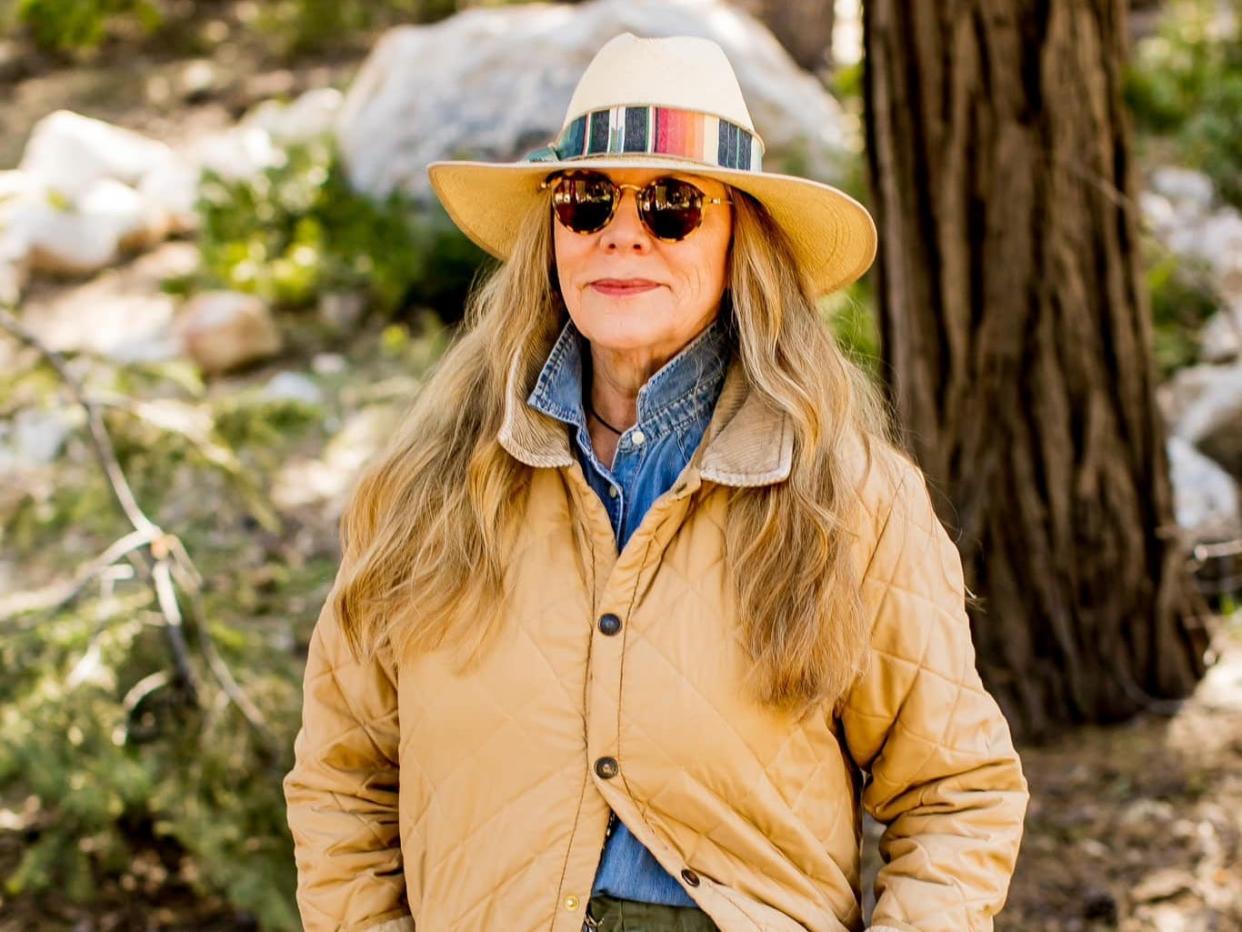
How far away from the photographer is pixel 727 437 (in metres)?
2.06

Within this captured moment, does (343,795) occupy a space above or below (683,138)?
below

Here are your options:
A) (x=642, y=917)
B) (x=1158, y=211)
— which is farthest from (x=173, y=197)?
(x=642, y=917)

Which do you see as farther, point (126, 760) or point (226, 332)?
point (226, 332)

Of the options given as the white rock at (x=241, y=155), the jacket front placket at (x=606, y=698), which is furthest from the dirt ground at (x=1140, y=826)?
the white rock at (x=241, y=155)

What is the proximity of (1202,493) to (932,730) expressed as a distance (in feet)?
12.8

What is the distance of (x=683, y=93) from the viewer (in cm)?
208

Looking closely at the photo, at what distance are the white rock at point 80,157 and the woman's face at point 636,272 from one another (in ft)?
27.8

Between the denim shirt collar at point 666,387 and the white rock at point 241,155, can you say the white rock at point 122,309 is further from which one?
the denim shirt collar at point 666,387

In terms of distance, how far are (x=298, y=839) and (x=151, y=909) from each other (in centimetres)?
195

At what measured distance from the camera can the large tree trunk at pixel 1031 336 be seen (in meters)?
3.75


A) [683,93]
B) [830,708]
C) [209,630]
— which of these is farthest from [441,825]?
[209,630]

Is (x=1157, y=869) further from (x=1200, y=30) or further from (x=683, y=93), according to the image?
(x=1200, y=30)

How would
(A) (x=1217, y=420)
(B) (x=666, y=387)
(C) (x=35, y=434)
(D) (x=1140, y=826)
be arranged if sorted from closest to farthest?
1. (B) (x=666, y=387)
2. (D) (x=1140, y=826)
3. (A) (x=1217, y=420)
4. (C) (x=35, y=434)

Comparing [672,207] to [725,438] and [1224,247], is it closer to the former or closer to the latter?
[725,438]
